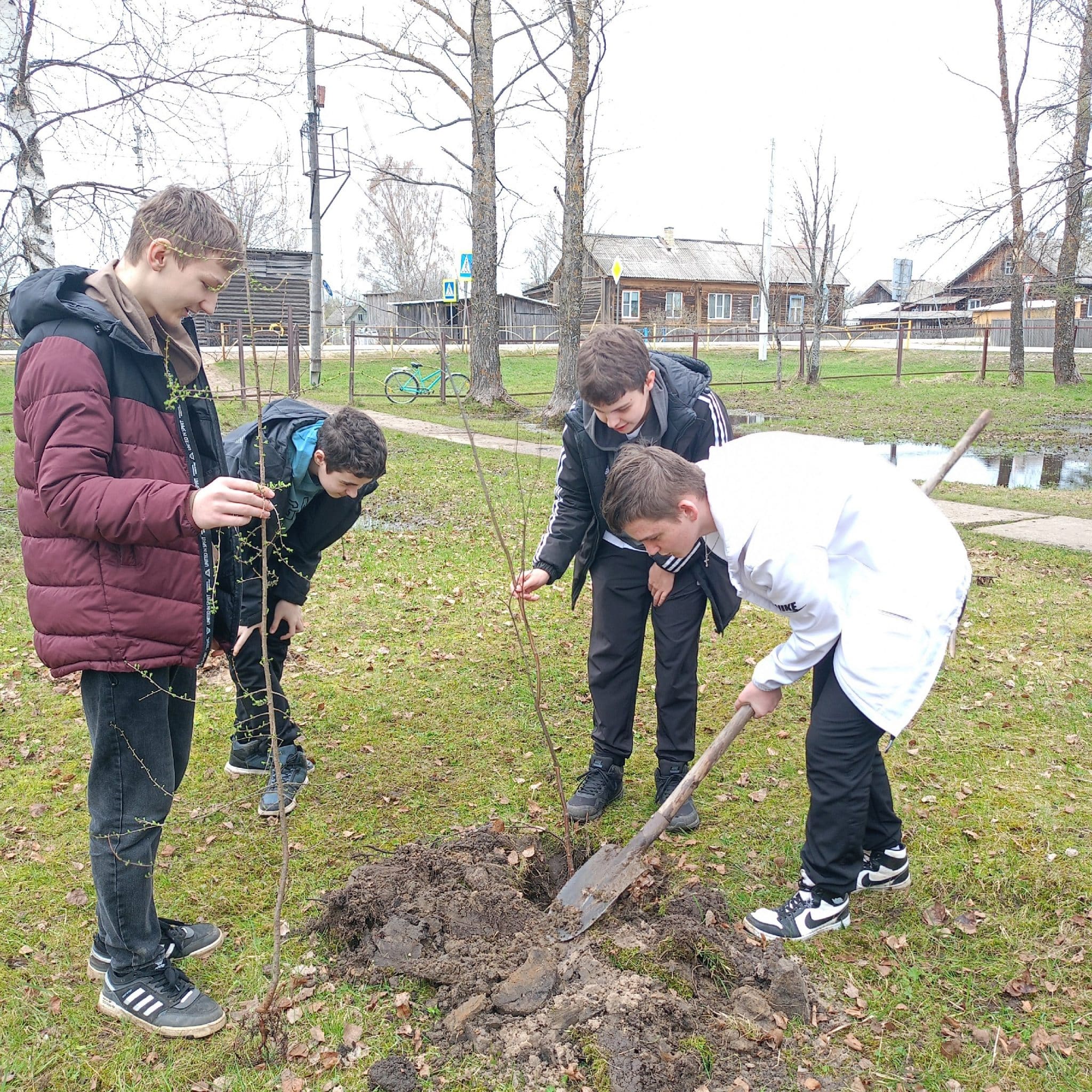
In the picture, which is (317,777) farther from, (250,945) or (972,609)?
(972,609)

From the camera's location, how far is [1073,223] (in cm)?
1305

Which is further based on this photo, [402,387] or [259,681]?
[402,387]

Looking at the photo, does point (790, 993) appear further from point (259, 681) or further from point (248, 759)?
point (248, 759)

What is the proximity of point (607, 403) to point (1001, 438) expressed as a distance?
12.0 m

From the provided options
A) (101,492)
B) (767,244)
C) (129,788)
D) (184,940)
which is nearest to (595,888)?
(184,940)

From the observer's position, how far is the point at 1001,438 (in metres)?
13.2

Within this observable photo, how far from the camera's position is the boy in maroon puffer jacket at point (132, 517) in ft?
6.62

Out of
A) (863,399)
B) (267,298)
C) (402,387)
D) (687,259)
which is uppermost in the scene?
(687,259)

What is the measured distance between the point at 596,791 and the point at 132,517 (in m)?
2.09

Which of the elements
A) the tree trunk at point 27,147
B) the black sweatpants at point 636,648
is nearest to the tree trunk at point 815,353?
the tree trunk at point 27,147

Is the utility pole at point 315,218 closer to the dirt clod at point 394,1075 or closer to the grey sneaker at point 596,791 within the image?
the grey sneaker at point 596,791

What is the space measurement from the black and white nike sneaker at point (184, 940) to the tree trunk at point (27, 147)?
18.9 ft

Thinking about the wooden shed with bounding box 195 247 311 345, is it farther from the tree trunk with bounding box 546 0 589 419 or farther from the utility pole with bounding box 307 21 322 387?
the tree trunk with bounding box 546 0 589 419

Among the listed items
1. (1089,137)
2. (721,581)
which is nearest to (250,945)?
(721,581)
